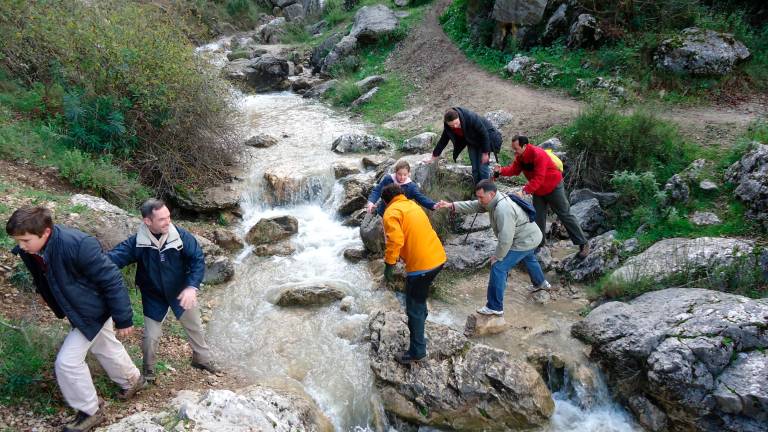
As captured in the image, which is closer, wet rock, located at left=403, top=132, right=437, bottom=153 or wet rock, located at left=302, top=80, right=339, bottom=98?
wet rock, located at left=403, top=132, right=437, bottom=153

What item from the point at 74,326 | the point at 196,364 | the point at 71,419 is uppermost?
the point at 74,326

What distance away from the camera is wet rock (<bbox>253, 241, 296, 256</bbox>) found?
8.68 m

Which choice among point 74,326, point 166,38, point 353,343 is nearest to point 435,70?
point 166,38

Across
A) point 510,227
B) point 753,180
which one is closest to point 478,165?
point 510,227

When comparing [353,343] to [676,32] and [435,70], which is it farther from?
[435,70]

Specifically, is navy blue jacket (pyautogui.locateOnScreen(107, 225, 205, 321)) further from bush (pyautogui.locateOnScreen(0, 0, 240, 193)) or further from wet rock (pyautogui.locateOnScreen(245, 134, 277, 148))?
wet rock (pyautogui.locateOnScreen(245, 134, 277, 148))

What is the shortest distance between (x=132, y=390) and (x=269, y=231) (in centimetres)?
494

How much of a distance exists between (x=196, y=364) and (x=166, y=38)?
7.14 metres

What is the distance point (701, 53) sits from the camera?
10.8 meters

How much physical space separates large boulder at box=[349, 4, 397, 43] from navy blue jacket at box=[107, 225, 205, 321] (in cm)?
1777

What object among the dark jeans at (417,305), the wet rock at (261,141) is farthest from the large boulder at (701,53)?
the wet rock at (261,141)

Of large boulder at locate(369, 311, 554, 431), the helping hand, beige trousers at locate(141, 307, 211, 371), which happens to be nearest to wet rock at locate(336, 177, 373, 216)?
large boulder at locate(369, 311, 554, 431)

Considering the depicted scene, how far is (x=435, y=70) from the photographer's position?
16.8 meters

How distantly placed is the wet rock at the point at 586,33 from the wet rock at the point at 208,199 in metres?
10.4
